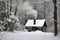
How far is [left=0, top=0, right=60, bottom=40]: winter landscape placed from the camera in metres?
7.08

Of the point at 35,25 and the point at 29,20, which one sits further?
the point at 29,20

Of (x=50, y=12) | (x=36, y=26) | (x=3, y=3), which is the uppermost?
(x=3, y=3)

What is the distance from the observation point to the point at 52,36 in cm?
702

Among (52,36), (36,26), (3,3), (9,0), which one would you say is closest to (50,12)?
(36,26)

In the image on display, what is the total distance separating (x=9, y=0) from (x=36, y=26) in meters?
2.85

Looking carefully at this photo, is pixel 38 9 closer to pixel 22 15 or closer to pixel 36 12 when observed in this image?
pixel 36 12

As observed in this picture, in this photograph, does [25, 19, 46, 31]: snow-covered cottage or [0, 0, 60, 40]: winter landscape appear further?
[25, 19, 46, 31]: snow-covered cottage

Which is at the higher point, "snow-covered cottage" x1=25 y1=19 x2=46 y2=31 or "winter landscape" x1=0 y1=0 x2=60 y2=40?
"winter landscape" x1=0 y1=0 x2=60 y2=40

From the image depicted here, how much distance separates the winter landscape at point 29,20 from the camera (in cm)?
708

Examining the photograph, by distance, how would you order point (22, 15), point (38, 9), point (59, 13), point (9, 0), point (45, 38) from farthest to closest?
point (38, 9), point (22, 15), point (9, 0), point (59, 13), point (45, 38)

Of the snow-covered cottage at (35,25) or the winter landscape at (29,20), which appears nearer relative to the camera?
the winter landscape at (29,20)

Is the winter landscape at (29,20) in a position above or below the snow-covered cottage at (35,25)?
above

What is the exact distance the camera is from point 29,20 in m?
12.8

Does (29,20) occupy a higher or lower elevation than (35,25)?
higher
